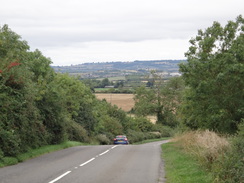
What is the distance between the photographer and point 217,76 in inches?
903

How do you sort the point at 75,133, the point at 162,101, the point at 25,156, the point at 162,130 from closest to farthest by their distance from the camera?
the point at 25,156, the point at 75,133, the point at 162,130, the point at 162,101

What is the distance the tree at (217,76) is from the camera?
2347cm

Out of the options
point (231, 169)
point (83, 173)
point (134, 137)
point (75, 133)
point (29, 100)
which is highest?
point (29, 100)

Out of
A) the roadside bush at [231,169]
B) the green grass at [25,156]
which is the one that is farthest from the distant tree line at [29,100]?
the roadside bush at [231,169]

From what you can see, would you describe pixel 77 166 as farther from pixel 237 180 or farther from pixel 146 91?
pixel 146 91

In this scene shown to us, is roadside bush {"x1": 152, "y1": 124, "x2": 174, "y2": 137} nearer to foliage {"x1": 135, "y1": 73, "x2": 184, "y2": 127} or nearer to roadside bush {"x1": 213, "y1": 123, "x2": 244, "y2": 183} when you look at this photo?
foliage {"x1": 135, "y1": 73, "x2": 184, "y2": 127}

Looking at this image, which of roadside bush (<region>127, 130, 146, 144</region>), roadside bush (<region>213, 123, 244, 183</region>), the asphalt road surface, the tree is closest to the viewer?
roadside bush (<region>213, 123, 244, 183</region>)

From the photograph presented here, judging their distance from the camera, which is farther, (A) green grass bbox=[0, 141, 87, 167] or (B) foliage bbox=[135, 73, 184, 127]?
(B) foliage bbox=[135, 73, 184, 127]

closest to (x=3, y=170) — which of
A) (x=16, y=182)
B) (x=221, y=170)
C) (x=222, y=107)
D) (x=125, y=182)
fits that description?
(x=16, y=182)

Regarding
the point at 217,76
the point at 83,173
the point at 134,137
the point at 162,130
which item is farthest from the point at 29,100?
the point at 162,130

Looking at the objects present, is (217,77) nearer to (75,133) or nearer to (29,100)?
(29,100)

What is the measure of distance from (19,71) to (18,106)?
181cm

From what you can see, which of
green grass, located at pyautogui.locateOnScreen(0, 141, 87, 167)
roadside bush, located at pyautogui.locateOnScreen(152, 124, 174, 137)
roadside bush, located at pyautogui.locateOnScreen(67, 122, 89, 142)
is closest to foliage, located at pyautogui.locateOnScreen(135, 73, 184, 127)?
roadside bush, located at pyautogui.locateOnScreen(152, 124, 174, 137)

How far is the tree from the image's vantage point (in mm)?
23469
